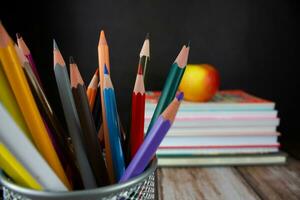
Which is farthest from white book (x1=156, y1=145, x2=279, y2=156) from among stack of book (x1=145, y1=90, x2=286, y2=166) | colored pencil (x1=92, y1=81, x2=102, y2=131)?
colored pencil (x1=92, y1=81, x2=102, y2=131)

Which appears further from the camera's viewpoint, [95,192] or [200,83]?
[200,83]

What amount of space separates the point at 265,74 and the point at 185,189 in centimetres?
34

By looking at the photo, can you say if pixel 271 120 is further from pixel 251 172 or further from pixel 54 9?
pixel 54 9

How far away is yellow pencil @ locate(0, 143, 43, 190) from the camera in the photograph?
181mm

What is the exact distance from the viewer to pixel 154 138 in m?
0.21

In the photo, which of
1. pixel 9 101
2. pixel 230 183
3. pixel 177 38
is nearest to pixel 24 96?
pixel 9 101

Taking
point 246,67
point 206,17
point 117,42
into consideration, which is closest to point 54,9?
point 117,42

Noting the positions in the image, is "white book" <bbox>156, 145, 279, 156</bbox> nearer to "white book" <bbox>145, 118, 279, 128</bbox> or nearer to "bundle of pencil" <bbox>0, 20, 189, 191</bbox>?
"white book" <bbox>145, 118, 279, 128</bbox>

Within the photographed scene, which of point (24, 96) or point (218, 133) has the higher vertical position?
point (24, 96)

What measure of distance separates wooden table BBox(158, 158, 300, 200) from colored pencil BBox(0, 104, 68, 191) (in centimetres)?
24

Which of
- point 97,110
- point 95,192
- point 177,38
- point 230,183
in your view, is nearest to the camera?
point 95,192

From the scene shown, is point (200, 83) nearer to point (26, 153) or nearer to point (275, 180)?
point (275, 180)

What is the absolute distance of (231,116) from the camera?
19.8 inches

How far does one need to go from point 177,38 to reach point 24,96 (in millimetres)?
461
